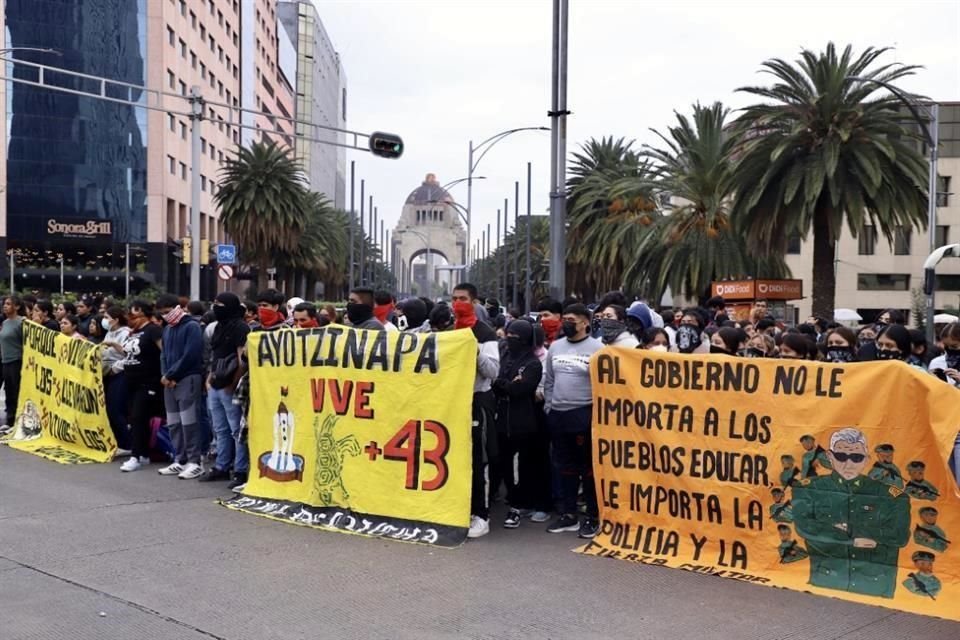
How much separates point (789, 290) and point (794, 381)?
18.4 metres

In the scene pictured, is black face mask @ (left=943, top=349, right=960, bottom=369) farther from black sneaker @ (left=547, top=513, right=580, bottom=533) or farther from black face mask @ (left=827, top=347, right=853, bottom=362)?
black sneaker @ (left=547, top=513, right=580, bottom=533)

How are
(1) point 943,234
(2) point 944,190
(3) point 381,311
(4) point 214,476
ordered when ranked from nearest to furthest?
(3) point 381,311 → (4) point 214,476 → (2) point 944,190 → (1) point 943,234

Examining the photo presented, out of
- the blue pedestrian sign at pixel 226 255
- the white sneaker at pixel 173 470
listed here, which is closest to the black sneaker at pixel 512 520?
the white sneaker at pixel 173 470

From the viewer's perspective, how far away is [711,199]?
32969 mm

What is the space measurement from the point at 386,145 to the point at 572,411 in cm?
1785

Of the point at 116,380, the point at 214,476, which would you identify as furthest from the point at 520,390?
the point at 116,380

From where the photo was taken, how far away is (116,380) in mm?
11328

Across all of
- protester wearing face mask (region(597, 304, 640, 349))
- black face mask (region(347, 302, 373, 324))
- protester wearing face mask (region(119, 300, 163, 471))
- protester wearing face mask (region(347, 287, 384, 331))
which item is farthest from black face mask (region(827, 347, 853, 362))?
protester wearing face mask (region(119, 300, 163, 471))

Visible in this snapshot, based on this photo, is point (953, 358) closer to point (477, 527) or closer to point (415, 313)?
point (477, 527)

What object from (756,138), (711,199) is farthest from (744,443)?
(711,199)

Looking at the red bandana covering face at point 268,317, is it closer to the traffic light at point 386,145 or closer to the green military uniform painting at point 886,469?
the green military uniform painting at point 886,469

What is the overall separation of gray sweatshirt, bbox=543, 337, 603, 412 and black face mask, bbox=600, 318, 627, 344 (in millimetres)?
161

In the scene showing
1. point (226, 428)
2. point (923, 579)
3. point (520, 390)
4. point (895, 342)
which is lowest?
point (923, 579)

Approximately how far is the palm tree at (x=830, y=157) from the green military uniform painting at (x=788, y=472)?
17104mm
